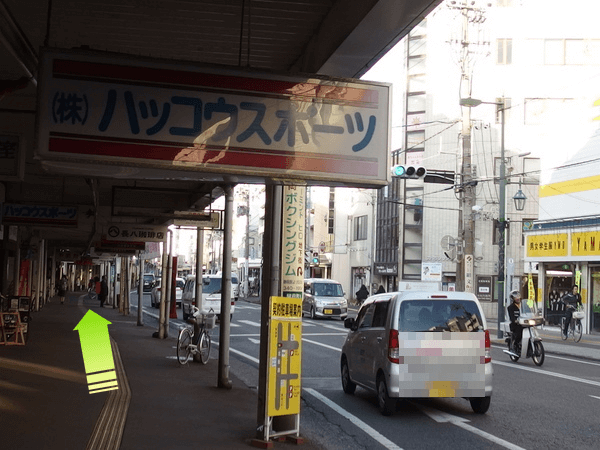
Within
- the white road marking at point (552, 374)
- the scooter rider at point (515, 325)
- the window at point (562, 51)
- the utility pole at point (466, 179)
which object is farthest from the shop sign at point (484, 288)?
the white road marking at point (552, 374)

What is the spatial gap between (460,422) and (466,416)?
1.85 ft

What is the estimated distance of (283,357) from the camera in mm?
8562

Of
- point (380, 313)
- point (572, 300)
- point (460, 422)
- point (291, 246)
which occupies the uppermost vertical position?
point (291, 246)

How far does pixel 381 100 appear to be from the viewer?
6379 mm

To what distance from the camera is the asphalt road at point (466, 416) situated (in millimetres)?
9328

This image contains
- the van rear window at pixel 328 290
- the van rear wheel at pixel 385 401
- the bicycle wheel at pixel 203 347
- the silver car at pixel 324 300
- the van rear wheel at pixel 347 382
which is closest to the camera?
the van rear wheel at pixel 385 401

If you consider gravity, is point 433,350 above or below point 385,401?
above

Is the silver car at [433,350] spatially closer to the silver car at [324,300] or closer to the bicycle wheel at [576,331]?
the bicycle wheel at [576,331]

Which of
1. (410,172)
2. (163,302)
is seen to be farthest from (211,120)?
(410,172)

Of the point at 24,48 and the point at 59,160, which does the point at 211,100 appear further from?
the point at 24,48

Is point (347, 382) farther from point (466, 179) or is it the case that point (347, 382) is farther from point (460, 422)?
point (466, 179)

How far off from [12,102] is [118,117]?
22.9 ft

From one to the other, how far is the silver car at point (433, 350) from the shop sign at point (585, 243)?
2244cm

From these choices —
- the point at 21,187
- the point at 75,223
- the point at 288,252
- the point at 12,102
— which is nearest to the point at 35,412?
the point at 288,252
